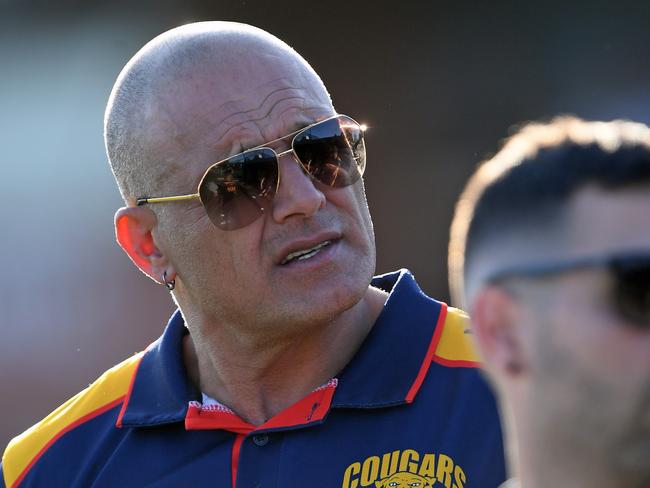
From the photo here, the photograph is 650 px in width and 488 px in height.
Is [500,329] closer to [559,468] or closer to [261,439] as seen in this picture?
[559,468]

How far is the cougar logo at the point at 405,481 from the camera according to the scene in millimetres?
2229

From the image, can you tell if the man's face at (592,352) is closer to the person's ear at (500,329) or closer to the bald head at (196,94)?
the person's ear at (500,329)

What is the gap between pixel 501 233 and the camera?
Result: 1.15 meters

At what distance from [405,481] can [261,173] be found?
798mm

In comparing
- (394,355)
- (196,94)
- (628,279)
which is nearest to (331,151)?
(196,94)

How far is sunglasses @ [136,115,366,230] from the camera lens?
2.41 metres

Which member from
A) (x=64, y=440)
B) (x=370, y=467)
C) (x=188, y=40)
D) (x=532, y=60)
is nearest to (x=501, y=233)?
(x=370, y=467)

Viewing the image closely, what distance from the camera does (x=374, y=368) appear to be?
2461mm

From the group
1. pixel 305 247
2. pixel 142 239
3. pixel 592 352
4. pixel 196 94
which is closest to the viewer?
pixel 592 352

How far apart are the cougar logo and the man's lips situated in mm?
546

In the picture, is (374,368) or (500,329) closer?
(500,329)

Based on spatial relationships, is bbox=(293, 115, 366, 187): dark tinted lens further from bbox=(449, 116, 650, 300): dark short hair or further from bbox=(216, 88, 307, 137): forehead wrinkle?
bbox=(449, 116, 650, 300): dark short hair

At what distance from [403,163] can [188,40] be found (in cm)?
353

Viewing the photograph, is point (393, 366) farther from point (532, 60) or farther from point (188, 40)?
point (532, 60)
